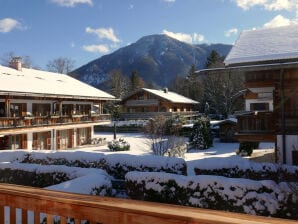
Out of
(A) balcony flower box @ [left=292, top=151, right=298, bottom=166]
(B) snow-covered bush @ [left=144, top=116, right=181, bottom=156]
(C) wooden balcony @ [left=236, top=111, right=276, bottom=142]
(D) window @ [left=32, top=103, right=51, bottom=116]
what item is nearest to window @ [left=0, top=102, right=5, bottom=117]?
(D) window @ [left=32, top=103, right=51, bottom=116]

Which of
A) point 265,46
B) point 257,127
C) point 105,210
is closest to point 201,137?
point 257,127

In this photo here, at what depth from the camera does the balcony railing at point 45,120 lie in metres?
25.2

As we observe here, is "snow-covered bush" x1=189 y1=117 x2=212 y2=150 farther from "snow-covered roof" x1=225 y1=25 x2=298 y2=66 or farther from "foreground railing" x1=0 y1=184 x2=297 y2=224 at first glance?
"foreground railing" x1=0 y1=184 x2=297 y2=224

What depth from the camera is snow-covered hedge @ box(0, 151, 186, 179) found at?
12720 millimetres

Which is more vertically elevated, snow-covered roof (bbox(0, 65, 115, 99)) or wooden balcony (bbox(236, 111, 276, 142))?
snow-covered roof (bbox(0, 65, 115, 99))

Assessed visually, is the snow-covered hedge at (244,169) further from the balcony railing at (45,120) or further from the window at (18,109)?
the window at (18,109)

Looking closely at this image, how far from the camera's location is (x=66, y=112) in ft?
115

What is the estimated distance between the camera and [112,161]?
555 inches

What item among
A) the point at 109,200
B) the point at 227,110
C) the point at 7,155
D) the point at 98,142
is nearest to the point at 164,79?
the point at 227,110

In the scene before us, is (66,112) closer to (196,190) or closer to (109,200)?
(196,190)

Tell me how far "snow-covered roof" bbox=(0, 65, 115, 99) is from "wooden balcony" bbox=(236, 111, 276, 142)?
18.3m

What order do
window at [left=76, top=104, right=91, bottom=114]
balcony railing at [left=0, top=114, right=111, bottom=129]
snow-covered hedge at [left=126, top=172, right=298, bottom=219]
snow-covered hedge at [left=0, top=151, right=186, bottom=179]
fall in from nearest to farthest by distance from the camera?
snow-covered hedge at [left=126, top=172, right=298, bottom=219] → snow-covered hedge at [left=0, top=151, right=186, bottom=179] → balcony railing at [left=0, top=114, right=111, bottom=129] → window at [left=76, top=104, right=91, bottom=114]

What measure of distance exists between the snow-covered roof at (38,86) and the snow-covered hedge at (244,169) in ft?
60.4

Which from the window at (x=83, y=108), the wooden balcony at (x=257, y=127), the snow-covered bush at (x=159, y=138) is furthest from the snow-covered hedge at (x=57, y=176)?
the window at (x=83, y=108)
